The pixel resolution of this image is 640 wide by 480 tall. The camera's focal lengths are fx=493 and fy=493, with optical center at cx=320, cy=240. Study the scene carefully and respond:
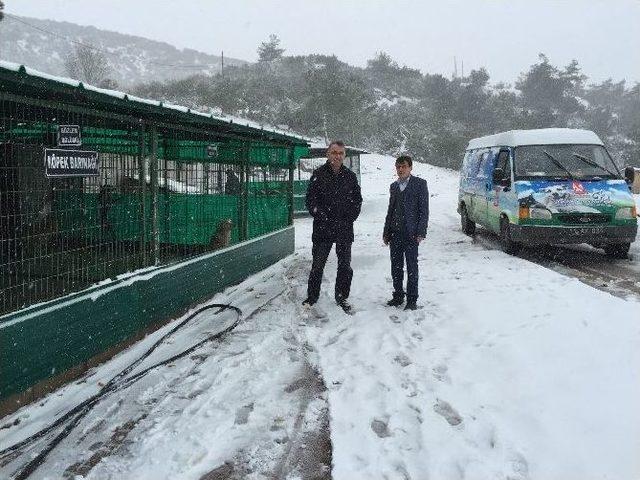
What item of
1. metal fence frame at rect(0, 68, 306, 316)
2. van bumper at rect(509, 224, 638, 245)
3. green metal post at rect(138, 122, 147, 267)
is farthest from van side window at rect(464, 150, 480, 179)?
green metal post at rect(138, 122, 147, 267)

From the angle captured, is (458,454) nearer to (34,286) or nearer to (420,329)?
(420,329)

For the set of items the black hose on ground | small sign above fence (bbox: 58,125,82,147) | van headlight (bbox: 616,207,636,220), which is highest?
small sign above fence (bbox: 58,125,82,147)

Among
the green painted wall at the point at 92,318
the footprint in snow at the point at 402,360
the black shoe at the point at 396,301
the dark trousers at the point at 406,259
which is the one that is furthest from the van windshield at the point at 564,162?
→ the green painted wall at the point at 92,318

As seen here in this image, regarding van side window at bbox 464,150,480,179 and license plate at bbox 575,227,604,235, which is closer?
license plate at bbox 575,227,604,235

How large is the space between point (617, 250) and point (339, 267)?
600 cm

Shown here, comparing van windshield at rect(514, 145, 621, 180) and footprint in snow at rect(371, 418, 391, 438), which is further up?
van windshield at rect(514, 145, 621, 180)

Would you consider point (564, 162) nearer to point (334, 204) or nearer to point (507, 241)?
point (507, 241)

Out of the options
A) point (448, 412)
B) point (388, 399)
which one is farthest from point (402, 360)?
point (448, 412)

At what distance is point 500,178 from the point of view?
955cm

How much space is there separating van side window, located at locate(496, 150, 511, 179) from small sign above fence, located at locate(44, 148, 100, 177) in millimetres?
7607

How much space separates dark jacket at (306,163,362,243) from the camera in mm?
6023

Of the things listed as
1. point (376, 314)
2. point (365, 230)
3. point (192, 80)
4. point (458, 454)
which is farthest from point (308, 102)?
point (458, 454)

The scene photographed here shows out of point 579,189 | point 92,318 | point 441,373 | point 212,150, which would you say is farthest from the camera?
point 579,189

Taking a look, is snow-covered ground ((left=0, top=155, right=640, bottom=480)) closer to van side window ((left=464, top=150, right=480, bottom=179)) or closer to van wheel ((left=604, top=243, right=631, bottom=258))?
van wheel ((left=604, top=243, right=631, bottom=258))
